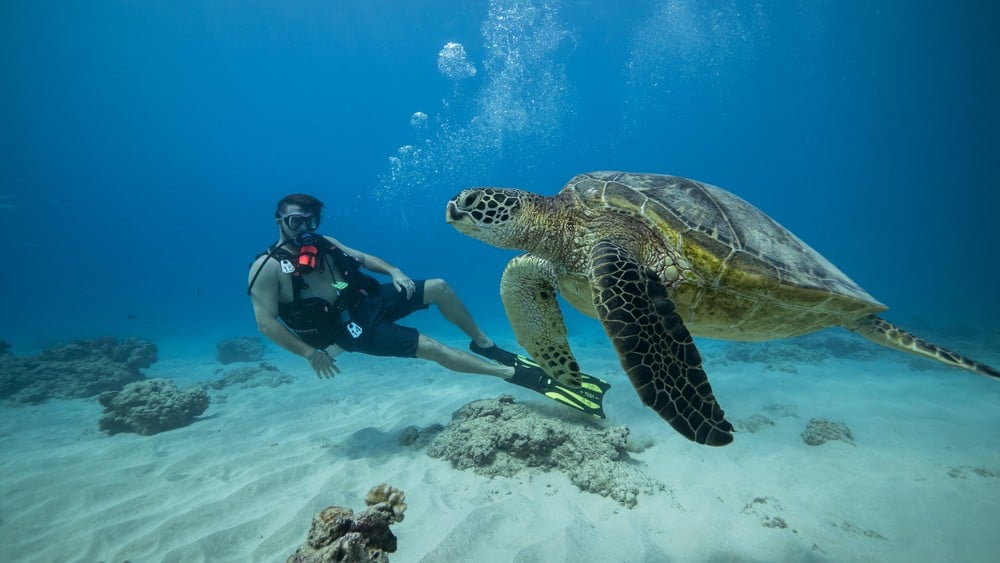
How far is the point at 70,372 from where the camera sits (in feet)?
33.4

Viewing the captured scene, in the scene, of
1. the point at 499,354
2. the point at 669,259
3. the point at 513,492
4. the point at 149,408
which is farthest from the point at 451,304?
the point at 149,408

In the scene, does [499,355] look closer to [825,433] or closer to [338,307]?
[338,307]

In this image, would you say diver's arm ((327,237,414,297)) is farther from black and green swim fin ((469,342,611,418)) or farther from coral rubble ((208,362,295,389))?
coral rubble ((208,362,295,389))

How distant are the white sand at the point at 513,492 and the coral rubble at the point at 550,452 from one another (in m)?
0.13

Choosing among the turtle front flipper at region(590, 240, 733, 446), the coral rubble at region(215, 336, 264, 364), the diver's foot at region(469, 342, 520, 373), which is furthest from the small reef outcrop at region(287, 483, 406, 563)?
the coral rubble at region(215, 336, 264, 364)

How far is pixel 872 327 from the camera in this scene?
3898 millimetres

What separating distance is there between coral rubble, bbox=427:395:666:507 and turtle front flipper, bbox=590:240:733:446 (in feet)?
6.19

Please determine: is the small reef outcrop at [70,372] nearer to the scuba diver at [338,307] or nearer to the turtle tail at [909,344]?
the scuba diver at [338,307]

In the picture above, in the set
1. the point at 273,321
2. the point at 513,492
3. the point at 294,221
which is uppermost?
the point at 294,221

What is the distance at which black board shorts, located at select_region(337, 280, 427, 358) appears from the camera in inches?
229

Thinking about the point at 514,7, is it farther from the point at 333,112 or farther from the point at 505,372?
the point at 333,112

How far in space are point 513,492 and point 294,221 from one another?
5.09 m

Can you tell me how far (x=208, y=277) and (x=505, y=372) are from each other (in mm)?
136701

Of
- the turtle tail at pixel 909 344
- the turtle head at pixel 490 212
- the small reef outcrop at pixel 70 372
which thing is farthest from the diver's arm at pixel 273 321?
the small reef outcrop at pixel 70 372
